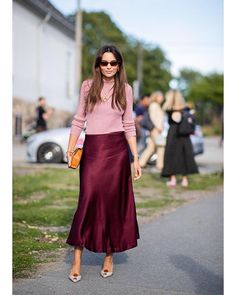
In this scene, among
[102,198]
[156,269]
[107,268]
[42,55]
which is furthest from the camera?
[42,55]

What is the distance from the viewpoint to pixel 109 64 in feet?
18.2

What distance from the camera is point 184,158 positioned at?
42.8 feet

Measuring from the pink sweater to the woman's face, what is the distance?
3.9 inches

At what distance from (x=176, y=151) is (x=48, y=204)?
349 centimetres

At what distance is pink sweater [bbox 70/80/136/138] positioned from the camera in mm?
5555

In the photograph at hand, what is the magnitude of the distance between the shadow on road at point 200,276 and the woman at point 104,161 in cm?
59

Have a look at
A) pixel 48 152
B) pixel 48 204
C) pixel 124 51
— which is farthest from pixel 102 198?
pixel 124 51

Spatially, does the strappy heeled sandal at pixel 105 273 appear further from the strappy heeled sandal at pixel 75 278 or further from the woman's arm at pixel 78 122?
the woman's arm at pixel 78 122

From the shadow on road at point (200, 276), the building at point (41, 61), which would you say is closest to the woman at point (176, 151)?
the shadow on road at point (200, 276)

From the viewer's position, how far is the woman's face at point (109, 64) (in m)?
5.54

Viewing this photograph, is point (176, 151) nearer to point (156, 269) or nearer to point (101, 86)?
point (156, 269)
